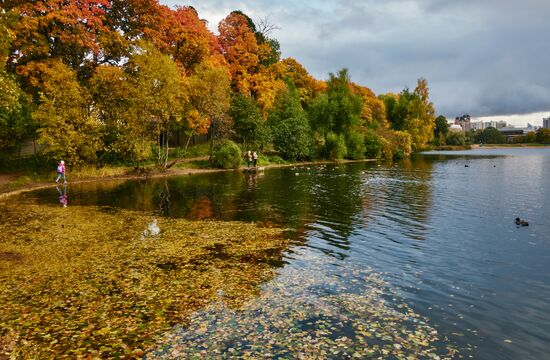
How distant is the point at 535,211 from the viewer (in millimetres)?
28984

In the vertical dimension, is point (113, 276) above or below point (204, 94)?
below

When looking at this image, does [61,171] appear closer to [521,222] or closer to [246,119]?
[246,119]

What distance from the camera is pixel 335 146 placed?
88500 mm

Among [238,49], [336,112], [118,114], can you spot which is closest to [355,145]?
[336,112]

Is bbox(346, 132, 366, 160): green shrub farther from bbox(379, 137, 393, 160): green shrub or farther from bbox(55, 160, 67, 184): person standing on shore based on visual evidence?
bbox(55, 160, 67, 184): person standing on shore

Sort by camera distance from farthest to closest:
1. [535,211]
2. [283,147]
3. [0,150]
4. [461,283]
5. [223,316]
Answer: [283,147]
[0,150]
[535,211]
[461,283]
[223,316]

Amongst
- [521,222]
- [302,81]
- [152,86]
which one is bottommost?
[521,222]

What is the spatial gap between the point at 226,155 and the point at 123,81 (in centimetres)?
2111

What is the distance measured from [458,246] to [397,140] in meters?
92.9

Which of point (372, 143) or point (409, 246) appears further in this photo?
point (372, 143)

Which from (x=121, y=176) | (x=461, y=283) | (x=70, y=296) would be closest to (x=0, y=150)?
(x=121, y=176)

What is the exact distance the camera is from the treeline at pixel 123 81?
147ft

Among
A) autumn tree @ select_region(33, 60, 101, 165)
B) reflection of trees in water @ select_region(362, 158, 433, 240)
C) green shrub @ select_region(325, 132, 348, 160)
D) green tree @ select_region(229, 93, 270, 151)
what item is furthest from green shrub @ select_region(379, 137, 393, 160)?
autumn tree @ select_region(33, 60, 101, 165)

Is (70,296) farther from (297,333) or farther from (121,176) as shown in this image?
(121,176)
